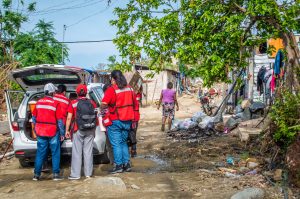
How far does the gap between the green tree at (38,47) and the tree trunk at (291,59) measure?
16.1 meters

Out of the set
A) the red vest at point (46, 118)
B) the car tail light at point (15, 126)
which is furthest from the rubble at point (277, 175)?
the car tail light at point (15, 126)

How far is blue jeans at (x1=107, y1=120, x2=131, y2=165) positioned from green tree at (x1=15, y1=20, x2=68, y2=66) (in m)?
15.3

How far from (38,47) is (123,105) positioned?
1649cm

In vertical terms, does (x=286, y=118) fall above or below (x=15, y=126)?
above

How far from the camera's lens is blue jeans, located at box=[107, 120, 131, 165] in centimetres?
698

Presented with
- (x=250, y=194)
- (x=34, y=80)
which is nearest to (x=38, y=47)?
(x=34, y=80)

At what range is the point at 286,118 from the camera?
6.33m

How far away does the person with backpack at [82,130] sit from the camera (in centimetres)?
676

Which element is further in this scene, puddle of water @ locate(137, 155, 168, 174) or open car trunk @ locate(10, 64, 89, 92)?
puddle of water @ locate(137, 155, 168, 174)

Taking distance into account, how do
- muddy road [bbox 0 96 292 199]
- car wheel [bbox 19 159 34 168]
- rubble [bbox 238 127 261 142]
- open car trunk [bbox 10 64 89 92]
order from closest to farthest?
muddy road [bbox 0 96 292 199]
open car trunk [bbox 10 64 89 92]
car wheel [bbox 19 159 34 168]
rubble [bbox 238 127 261 142]

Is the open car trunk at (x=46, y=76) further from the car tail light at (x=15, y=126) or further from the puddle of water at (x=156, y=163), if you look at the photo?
the puddle of water at (x=156, y=163)

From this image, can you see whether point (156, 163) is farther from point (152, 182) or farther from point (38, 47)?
point (38, 47)

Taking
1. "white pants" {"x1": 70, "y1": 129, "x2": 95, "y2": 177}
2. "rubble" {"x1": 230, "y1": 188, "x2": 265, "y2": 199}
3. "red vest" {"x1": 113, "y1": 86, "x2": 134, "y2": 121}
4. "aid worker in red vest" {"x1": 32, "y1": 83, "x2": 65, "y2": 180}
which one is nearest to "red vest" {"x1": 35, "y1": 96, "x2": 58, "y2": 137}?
"aid worker in red vest" {"x1": 32, "y1": 83, "x2": 65, "y2": 180}

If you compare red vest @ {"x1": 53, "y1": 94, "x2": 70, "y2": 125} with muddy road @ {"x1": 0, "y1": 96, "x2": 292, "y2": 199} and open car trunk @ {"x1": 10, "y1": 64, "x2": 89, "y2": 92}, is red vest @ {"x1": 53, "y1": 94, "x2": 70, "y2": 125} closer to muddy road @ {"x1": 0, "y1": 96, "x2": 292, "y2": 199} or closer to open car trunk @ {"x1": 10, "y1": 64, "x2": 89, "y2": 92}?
open car trunk @ {"x1": 10, "y1": 64, "x2": 89, "y2": 92}
